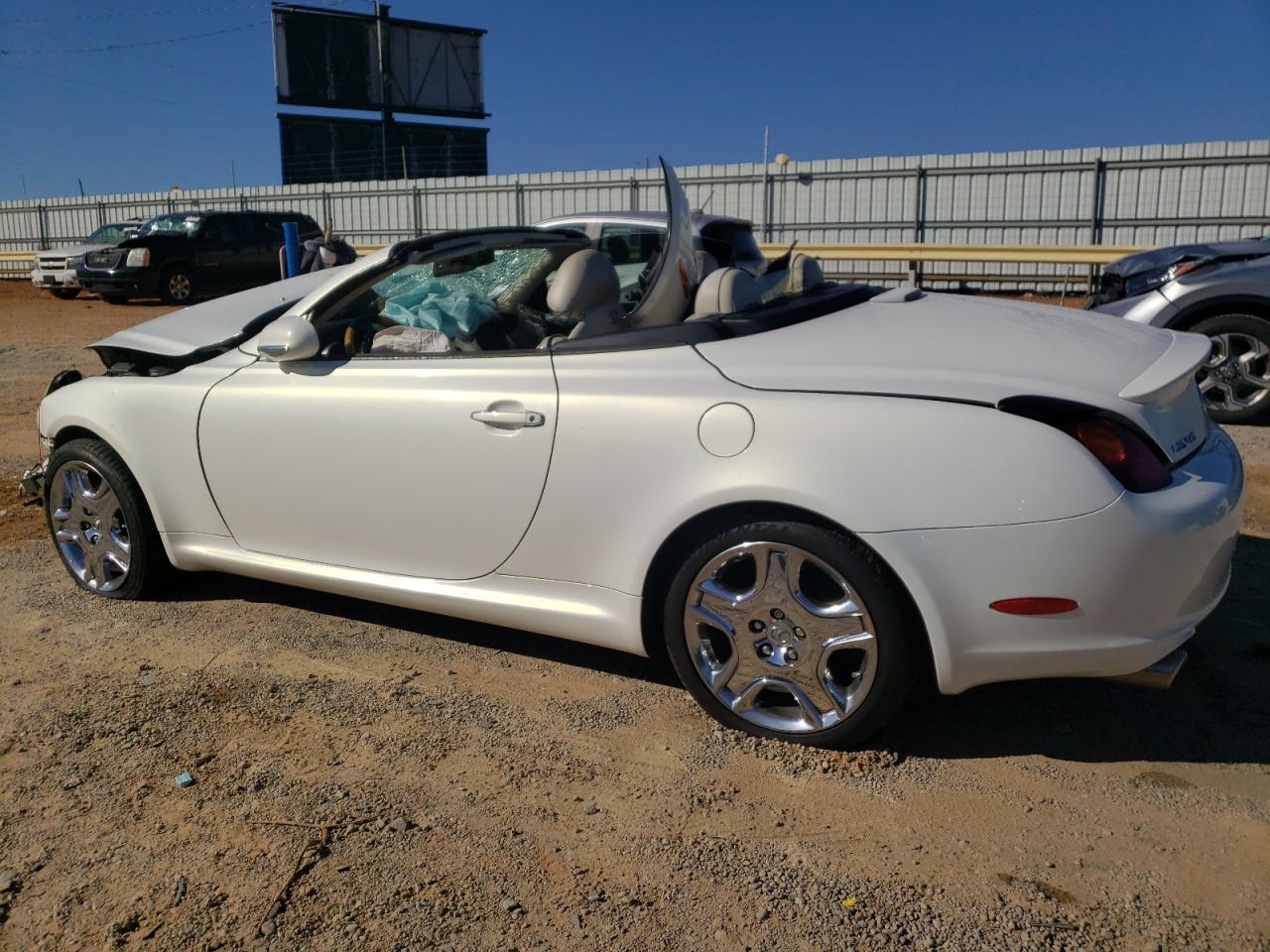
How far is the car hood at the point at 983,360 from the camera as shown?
2.80 m

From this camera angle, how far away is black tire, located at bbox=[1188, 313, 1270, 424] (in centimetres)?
725

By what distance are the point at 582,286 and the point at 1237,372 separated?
5.57 metres

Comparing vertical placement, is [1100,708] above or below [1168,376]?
below

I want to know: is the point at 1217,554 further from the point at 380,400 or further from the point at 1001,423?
the point at 380,400

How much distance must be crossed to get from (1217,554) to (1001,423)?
0.72 meters

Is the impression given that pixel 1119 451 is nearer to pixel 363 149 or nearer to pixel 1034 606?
pixel 1034 606

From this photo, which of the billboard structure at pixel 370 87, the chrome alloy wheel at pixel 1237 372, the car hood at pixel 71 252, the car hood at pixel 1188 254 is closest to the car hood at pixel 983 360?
the chrome alloy wheel at pixel 1237 372

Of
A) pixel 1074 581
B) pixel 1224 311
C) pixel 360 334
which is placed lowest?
pixel 1074 581

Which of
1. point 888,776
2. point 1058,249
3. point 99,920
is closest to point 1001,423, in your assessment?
point 888,776

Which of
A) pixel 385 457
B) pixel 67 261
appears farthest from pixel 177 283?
pixel 385 457

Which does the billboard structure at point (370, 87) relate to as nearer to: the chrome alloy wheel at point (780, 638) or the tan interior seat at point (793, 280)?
the tan interior seat at point (793, 280)

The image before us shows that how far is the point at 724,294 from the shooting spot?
3578mm

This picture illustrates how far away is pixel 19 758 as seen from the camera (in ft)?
10.3

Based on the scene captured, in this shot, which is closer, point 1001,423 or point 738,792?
point 1001,423
